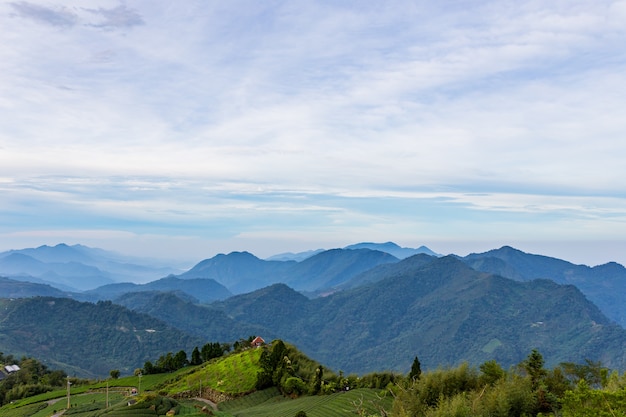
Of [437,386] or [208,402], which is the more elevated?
[437,386]

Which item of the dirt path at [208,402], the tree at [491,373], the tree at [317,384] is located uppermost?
the tree at [491,373]

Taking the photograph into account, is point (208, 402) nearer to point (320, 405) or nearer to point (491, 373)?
point (320, 405)

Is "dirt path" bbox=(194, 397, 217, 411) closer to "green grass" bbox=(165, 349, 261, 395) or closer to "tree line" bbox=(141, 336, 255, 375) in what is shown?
"green grass" bbox=(165, 349, 261, 395)

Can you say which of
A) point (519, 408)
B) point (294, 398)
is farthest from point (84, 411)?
point (519, 408)

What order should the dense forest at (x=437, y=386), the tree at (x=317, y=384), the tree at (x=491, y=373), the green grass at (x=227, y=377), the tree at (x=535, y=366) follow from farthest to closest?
the green grass at (x=227, y=377) → the tree at (x=317, y=384) → the tree at (x=535, y=366) → the tree at (x=491, y=373) → the dense forest at (x=437, y=386)

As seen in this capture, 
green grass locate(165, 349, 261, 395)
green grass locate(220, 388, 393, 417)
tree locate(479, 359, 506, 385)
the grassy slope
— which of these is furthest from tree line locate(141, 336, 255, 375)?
tree locate(479, 359, 506, 385)

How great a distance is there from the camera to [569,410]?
22.9 metres

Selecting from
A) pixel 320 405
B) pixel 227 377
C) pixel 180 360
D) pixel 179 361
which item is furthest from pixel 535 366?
pixel 180 360

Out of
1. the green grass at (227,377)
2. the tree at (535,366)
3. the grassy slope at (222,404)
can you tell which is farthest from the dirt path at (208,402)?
the tree at (535,366)

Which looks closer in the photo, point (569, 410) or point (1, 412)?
point (569, 410)

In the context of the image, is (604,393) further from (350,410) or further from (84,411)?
(84,411)

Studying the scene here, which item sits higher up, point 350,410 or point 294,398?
point 350,410

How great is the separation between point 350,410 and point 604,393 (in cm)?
2308

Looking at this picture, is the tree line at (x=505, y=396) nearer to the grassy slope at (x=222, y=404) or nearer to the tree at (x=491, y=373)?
the tree at (x=491, y=373)
